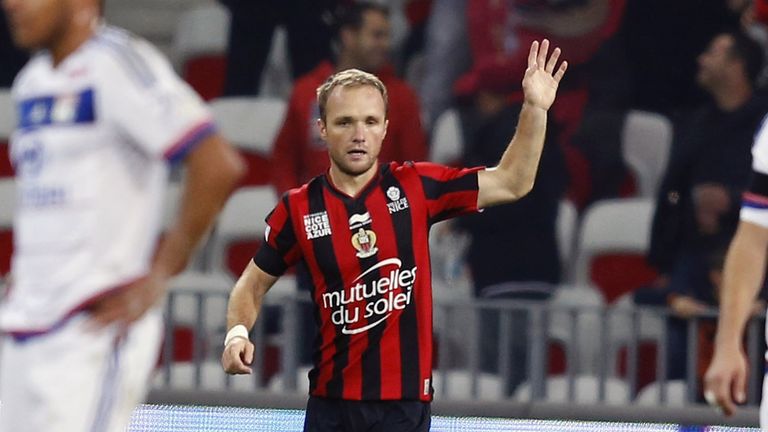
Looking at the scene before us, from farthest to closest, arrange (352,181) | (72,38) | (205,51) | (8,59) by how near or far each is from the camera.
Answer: (8,59)
(205,51)
(352,181)
(72,38)

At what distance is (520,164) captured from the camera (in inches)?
216

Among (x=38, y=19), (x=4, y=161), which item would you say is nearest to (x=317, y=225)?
(x=38, y=19)

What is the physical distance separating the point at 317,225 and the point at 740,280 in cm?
142

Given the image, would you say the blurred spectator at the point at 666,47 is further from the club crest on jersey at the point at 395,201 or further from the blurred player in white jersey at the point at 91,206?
the blurred player in white jersey at the point at 91,206

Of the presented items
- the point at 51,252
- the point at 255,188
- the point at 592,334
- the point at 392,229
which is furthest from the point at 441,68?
the point at 51,252

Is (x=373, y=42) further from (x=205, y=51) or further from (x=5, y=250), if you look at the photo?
(x=5, y=250)

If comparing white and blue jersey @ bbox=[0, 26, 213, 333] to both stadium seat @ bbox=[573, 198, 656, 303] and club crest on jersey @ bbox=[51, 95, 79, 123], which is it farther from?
stadium seat @ bbox=[573, 198, 656, 303]

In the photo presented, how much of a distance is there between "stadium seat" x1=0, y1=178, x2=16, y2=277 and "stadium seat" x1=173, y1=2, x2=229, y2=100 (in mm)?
1155

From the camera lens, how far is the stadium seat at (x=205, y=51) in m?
10.2

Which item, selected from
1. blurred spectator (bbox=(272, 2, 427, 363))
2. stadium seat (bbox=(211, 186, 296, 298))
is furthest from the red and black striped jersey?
stadium seat (bbox=(211, 186, 296, 298))

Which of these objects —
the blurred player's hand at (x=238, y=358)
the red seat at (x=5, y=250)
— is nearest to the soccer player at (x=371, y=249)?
the blurred player's hand at (x=238, y=358)

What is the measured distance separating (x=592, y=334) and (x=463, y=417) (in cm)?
78

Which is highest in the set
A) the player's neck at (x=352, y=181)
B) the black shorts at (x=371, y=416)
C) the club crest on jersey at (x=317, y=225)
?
the player's neck at (x=352, y=181)

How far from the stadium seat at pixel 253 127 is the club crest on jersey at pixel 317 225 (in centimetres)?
413
